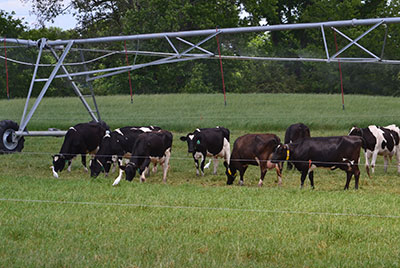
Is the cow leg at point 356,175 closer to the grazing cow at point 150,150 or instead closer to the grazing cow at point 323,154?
the grazing cow at point 323,154

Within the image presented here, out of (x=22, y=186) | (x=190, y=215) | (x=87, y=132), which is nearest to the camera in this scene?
(x=190, y=215)

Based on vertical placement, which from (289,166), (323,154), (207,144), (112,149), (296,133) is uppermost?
(112,149)

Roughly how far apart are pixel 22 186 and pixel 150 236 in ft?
15.8

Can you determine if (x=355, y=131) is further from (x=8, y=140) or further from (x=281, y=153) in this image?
(x=8, y=140)

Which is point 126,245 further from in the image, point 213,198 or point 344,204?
point 344,204

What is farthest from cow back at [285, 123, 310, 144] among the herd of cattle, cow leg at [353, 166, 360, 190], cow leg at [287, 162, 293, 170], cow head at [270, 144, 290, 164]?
cow leg at [353, 166, 360, 190]

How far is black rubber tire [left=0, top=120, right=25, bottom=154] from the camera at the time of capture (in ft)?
66.4

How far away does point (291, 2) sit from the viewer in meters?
45.3

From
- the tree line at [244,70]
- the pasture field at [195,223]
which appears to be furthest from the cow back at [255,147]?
the tree line at [244,70]

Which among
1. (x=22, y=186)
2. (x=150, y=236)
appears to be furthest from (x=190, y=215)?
(x=22, y=186)

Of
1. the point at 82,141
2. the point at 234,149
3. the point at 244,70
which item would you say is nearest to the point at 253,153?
the point at 234,149

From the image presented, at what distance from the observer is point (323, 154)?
14.4 meters

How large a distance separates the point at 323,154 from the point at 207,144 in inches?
160

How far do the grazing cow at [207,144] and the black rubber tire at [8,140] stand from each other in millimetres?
5929
